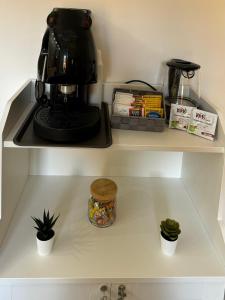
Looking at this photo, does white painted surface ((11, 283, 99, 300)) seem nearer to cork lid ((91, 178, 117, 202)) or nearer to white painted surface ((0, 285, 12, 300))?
white painted surface ((0, 285, 12, 300))

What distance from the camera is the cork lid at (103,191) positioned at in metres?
1.08

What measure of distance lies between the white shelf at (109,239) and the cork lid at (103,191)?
0.39 feet

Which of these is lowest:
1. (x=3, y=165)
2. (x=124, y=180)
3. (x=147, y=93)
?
(x=124, y=180)

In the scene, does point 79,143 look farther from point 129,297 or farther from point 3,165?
point 129,297

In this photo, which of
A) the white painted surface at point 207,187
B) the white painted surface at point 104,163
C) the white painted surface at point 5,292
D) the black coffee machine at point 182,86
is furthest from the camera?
the white painted surface at point 104,163

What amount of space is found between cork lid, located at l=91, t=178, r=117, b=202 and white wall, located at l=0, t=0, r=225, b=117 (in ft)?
1.45

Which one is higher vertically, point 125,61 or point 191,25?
point 191,25

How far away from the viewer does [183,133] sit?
3.54ft

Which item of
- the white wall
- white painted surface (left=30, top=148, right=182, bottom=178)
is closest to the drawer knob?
white painted surface (left=30, top=148, right=182, bottom=178)

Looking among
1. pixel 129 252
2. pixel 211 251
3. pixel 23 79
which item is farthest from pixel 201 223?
pixel 23 79

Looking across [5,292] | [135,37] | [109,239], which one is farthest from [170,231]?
[135,37]

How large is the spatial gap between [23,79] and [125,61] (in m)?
0.41

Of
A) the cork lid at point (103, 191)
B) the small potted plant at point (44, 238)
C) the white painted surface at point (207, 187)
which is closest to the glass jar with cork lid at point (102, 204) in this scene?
the cork lid at point (103, 191)

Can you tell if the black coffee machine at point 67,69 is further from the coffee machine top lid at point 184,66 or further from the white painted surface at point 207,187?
the white painted surface at point 207,187
